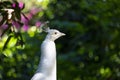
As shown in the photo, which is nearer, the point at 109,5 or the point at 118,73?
the point at 109,5

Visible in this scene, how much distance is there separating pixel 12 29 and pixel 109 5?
1793 millimetres

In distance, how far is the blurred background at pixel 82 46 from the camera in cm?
407

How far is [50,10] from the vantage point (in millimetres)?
4938

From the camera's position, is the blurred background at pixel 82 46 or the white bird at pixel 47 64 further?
the blurred background at pixel 82 46

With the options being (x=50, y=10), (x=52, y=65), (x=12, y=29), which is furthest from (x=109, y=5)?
(x=52, y=65)

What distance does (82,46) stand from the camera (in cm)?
466

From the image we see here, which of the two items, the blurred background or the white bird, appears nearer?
the white bird

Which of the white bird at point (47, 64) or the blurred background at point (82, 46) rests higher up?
the white bird at point (47, 64)

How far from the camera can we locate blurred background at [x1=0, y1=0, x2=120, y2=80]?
407 cm

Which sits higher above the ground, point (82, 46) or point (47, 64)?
point (47, 64)

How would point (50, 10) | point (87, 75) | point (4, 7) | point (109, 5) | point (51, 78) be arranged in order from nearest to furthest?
point (51, 78) → point (4, 7) → point (109, 5) → point (87, 75) → point (50, 10)

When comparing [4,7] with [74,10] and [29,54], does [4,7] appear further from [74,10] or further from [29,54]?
[74,10]

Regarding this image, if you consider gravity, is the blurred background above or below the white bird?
below

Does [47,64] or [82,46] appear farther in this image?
[82,46]
